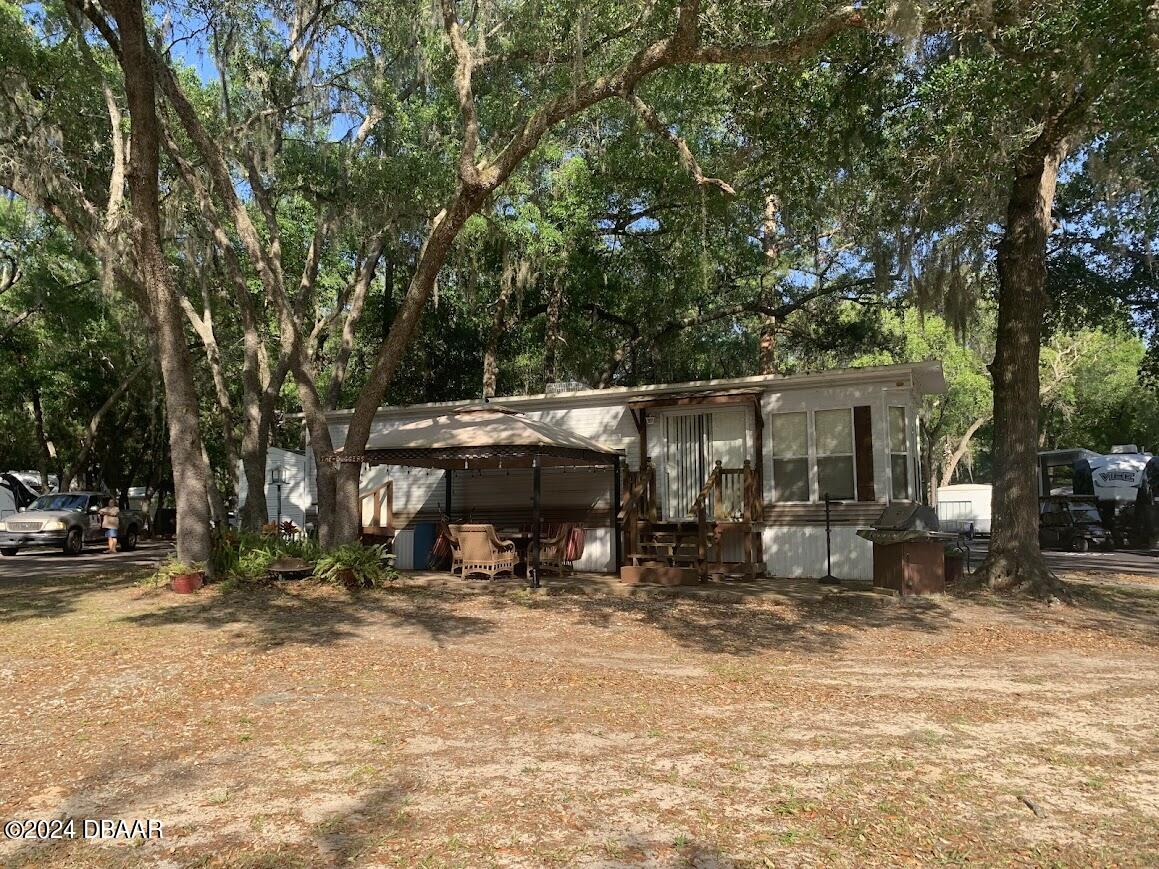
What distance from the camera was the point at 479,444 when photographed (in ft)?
38.8

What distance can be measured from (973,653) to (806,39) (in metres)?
6.38

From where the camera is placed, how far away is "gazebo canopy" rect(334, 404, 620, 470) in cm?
1184

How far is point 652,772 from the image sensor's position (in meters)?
4.08

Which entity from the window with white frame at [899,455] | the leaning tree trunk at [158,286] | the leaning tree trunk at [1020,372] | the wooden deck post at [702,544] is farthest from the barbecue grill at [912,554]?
the leaning tree trunk at [158,286]

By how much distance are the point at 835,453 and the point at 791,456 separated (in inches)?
27.6

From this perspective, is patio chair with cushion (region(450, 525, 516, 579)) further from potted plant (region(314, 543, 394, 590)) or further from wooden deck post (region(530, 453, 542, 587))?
potted plant (region(314, 543, 394, 590))

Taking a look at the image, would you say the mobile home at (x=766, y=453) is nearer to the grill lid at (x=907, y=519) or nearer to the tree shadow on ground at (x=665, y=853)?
the grill lid at (x=907, y=519)

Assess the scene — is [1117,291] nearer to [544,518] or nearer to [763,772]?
[544,518]

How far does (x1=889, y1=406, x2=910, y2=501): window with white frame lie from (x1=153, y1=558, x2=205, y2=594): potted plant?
10.1 m

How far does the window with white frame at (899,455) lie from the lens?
41.5ft

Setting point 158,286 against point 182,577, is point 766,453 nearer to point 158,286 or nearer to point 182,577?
point 182,577

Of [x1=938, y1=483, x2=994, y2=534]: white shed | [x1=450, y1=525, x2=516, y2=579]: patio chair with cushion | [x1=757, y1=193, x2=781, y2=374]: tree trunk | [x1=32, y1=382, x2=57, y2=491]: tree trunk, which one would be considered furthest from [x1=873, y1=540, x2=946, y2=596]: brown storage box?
[x1=32, y1=382, x2=57, y2=491]: tree trunk

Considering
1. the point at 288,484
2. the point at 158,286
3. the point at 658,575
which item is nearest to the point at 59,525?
the point at 288,484

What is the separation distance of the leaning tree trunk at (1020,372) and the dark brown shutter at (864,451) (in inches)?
72.6
